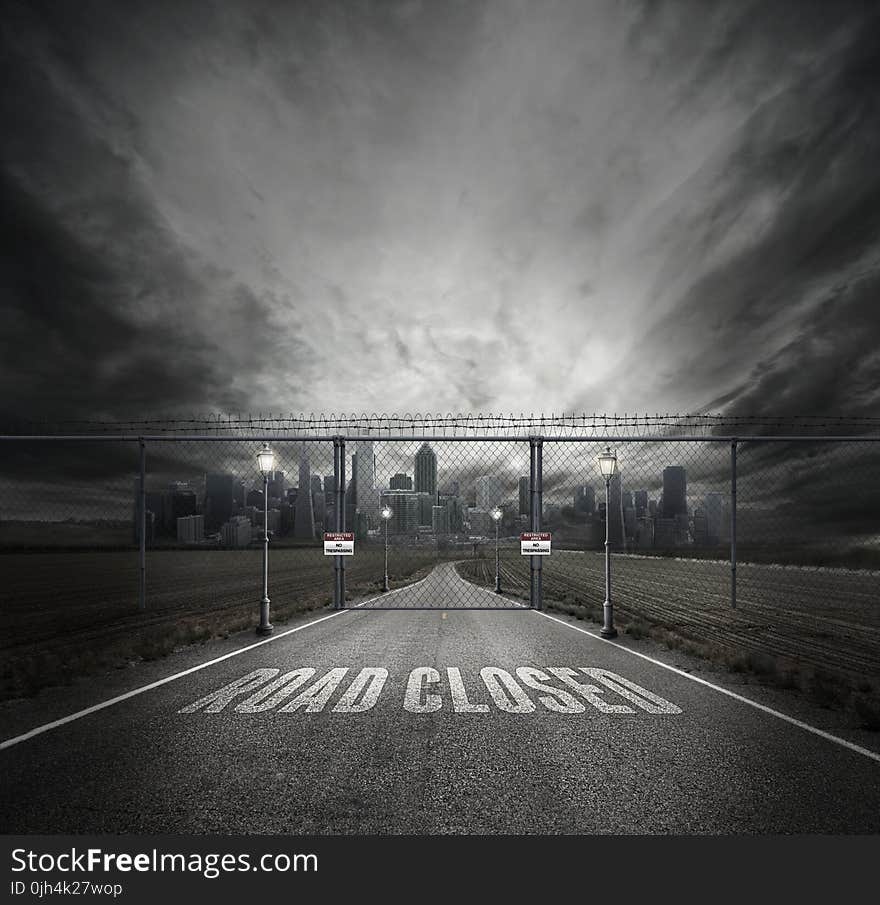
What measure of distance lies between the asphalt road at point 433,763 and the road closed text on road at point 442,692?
5 centimetres

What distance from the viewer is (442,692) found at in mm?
7031

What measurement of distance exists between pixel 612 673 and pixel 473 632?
5.50m

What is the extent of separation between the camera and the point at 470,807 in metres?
3.88

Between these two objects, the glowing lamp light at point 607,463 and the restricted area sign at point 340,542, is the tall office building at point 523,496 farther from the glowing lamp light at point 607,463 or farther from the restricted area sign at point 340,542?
the restricted area sign at point 340,542

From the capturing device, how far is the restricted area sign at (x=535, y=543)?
29.5ft

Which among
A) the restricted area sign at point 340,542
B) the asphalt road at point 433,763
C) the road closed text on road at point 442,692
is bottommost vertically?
the road closed text on road at point 442,692

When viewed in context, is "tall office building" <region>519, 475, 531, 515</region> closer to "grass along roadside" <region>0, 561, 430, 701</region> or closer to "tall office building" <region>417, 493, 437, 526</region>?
"tall office building" <region>417, 493, 437, 526</region>

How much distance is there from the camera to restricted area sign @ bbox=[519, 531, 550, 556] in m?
8.98

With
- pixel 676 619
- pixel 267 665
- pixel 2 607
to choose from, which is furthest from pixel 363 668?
pixel 2 607

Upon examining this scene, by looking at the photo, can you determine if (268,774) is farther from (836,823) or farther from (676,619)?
(676,619)

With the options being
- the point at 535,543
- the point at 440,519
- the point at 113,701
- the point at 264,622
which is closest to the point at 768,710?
the point at 535,543

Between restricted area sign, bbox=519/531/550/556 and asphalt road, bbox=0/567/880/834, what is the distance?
218cm

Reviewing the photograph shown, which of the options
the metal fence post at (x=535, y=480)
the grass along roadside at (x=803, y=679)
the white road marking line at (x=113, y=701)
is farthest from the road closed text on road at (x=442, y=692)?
the metal fence post at (x=535, y=480)

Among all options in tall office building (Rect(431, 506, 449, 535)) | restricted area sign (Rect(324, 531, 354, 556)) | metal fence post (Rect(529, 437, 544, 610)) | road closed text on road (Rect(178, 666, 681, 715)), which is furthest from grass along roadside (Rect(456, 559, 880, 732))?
restricted area sign (Rect(324, 531, 354, 556))
